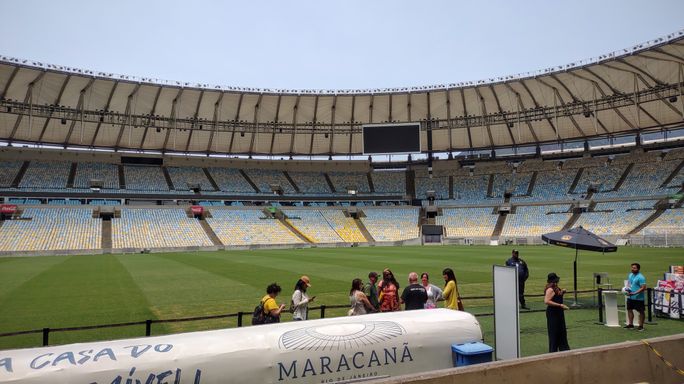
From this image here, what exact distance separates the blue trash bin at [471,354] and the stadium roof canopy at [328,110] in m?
46.4

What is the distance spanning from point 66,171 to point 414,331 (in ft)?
207

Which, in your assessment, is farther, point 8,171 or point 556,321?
point 8,171

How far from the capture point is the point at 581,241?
13445 millimetres

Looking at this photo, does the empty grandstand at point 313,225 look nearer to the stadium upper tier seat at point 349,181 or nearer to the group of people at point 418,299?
the stadium upper tier seat at point 349,181

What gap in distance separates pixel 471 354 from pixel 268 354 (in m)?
3.04

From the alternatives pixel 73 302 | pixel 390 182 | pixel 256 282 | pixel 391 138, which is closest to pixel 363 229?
pixel 391 138

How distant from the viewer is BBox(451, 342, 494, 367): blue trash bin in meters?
6.56

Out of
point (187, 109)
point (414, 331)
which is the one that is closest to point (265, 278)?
point (414, 331)

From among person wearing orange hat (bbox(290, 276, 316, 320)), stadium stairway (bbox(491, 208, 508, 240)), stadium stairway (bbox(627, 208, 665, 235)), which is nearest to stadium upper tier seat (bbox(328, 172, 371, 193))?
stadium stairway (bbox(491, 208, 508, 240))

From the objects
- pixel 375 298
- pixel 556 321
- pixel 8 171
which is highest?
pixel 8 171

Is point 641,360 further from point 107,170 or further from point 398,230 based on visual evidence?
point 107,170

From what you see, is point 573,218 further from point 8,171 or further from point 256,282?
point 8,171

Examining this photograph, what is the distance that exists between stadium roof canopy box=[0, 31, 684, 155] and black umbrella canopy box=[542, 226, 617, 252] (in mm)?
37351

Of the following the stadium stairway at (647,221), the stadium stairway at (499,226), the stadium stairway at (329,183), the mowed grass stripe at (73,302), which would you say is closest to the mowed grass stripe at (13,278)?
the mowed grass stripe at (73,302)
